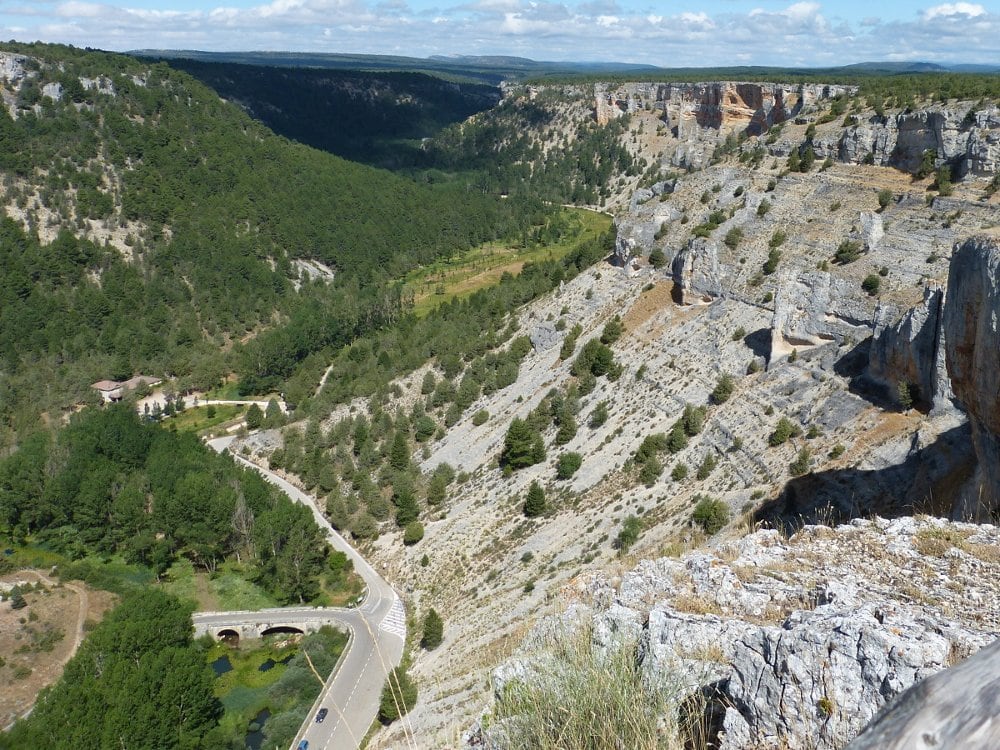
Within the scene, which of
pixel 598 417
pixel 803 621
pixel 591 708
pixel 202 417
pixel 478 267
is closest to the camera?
pixel 591 708

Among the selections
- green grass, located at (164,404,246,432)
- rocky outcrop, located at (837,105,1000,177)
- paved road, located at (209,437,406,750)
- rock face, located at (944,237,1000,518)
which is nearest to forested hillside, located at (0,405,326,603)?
paved road, located at (209,437,406,750)

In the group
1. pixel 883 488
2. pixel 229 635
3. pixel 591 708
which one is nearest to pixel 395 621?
pixel 229 635

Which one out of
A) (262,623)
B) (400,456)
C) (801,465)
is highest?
(801,465)

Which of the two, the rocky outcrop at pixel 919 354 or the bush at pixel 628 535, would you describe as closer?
the rocky outcrop at pixel 919 354

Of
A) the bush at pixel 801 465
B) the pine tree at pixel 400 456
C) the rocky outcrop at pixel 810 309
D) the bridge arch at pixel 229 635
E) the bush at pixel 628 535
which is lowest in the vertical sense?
the bridge arch at pixel 229 635

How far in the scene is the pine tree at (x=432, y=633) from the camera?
33.4 meters

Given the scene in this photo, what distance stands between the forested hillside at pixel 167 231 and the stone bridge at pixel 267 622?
127ft

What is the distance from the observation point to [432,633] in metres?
33.5

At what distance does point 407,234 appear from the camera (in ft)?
422

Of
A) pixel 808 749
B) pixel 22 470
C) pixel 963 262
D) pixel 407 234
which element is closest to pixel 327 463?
pixel 22 470

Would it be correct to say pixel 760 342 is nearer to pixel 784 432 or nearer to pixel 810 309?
pixel 810 309

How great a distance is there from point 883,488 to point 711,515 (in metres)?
6.71

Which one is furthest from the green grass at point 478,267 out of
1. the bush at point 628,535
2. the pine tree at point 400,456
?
the bush at point 628,535

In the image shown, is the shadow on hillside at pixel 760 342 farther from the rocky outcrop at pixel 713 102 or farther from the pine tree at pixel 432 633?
the rocky outcrop at pixel 713 102
